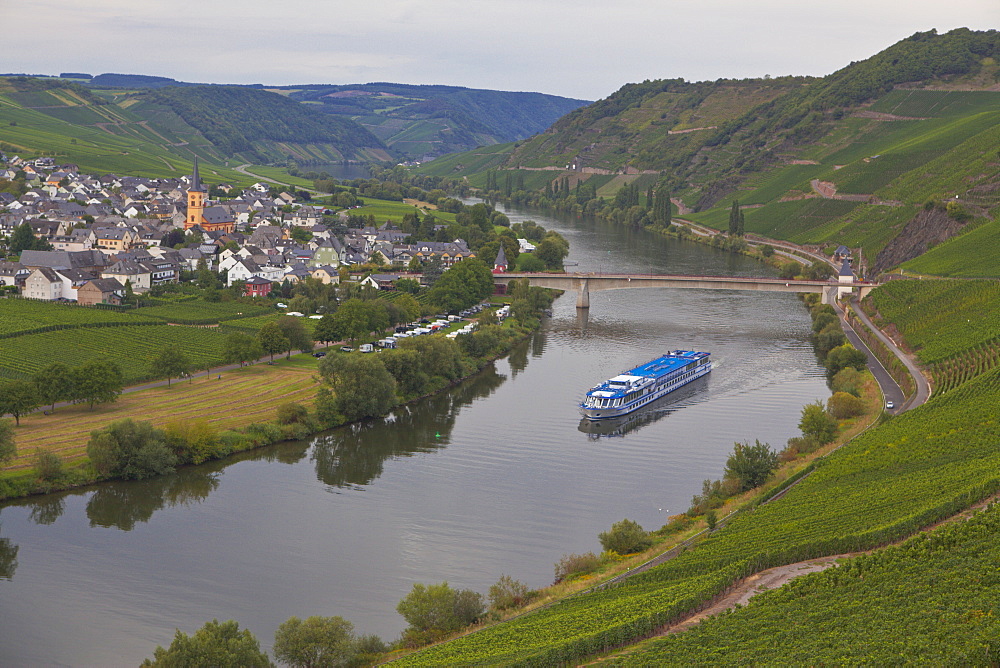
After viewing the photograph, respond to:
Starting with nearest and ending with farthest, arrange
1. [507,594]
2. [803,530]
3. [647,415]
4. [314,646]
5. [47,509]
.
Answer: [314,646] → [507,594] → [803,530] → [47,509] → [647,415]

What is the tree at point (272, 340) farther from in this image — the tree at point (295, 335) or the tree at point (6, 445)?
the tree at point (6, 445)

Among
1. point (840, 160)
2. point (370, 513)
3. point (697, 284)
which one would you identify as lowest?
point (370, 513)

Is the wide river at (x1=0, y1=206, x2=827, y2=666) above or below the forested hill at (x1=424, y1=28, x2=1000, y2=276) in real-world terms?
below

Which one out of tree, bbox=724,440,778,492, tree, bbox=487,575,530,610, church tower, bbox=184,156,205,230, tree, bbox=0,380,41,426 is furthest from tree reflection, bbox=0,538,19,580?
church tower, bbox=184,156,205,230

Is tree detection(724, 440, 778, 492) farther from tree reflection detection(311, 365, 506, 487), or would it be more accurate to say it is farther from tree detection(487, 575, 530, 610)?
tree reflection detection(311, 365, 506, 487)

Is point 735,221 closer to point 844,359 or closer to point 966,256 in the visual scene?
point 966,256

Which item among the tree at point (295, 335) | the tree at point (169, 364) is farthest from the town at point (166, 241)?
the tree at point (169, 364)

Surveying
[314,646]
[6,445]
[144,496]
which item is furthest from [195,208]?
[314,646]
